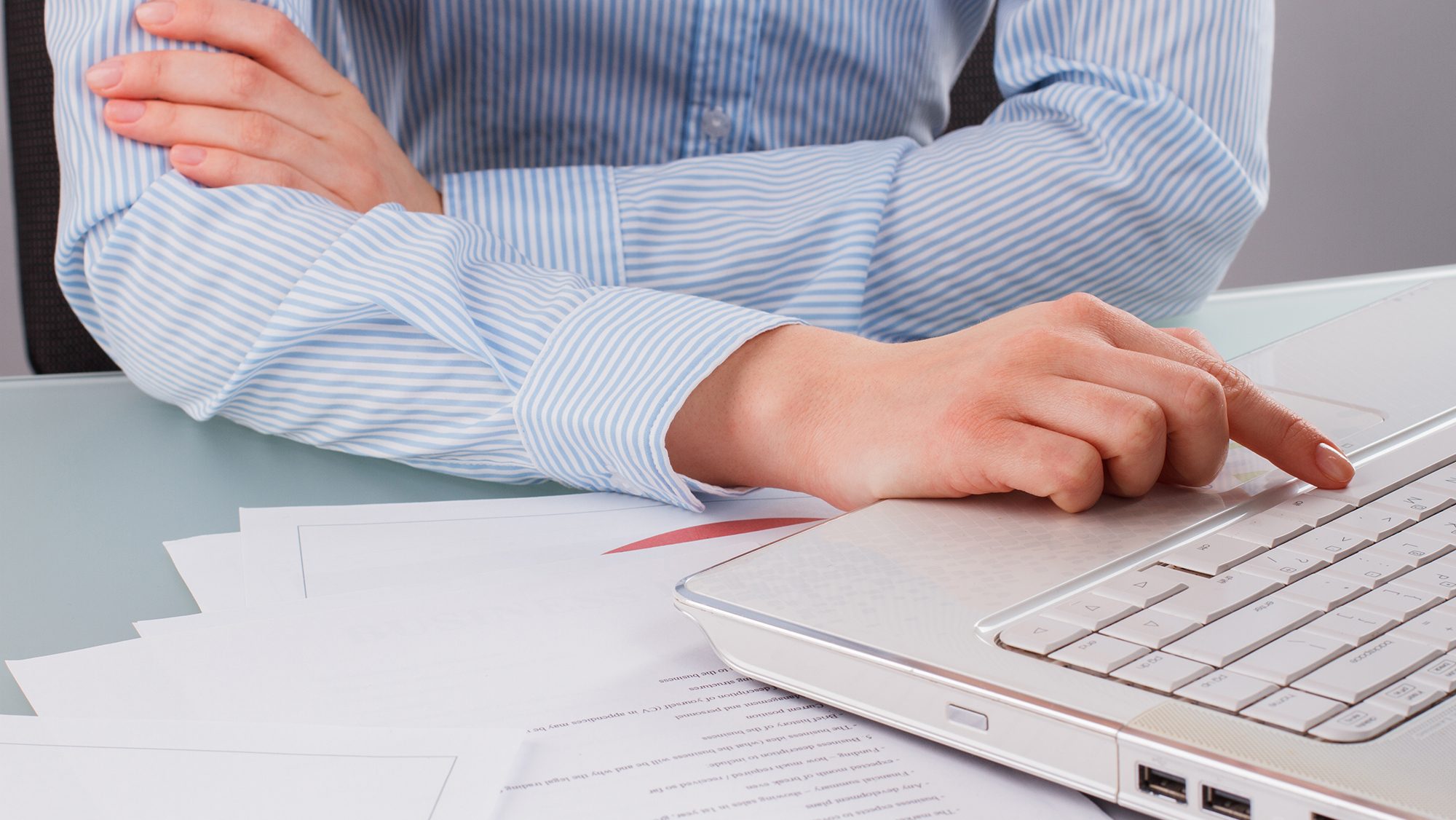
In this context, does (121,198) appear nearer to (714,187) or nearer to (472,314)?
(472,314)

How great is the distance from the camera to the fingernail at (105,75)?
61cm

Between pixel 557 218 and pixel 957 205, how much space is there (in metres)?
0.24

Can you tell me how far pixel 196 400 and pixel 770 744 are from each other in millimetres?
435

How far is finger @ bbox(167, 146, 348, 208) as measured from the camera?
602mm

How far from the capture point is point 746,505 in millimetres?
543

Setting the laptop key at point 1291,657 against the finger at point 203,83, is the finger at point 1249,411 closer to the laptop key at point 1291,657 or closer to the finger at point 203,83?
the laptop key at point 1291,657

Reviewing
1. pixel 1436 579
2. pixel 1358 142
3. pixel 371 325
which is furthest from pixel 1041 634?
pixel 1358 142

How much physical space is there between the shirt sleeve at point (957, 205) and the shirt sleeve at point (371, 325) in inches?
4.3

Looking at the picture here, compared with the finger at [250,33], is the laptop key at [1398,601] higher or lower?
lower

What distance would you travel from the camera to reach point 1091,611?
1.07 ft

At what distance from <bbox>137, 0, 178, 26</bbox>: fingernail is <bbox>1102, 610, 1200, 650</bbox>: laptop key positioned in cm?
57

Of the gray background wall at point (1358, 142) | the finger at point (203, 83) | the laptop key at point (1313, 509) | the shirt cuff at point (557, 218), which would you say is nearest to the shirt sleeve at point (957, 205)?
the shirt cuff at point (557, 218)

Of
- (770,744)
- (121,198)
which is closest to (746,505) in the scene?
(770,744)

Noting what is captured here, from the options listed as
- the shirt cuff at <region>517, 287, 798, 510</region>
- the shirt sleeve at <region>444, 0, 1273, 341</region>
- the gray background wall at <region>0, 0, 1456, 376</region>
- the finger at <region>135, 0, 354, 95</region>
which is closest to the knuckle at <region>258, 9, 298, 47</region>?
the finger at <region>135, 0, 354, 95</region>
